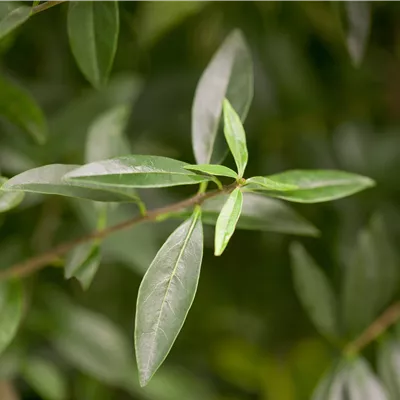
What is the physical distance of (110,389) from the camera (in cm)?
91

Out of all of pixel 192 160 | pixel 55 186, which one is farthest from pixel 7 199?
pixel 192 160

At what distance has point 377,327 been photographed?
2.38ft

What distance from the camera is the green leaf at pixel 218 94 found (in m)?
0.52

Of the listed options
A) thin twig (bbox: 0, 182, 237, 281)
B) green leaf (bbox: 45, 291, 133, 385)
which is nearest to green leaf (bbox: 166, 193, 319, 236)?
thin twig (bbox: 0, 182, 237, 281)

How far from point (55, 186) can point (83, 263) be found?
0.34 feet

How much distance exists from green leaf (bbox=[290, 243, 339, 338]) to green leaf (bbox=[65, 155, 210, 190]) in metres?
0.25

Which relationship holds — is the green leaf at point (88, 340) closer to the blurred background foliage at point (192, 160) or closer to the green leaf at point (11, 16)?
the blurred background foliage at point (192, 160)

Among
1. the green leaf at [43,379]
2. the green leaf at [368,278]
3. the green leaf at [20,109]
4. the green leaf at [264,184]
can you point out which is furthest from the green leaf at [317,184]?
the green leaf at [43,379]

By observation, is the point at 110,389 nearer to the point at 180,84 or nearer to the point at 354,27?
the point at 180,84

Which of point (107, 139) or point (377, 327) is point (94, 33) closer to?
point (107, 139)

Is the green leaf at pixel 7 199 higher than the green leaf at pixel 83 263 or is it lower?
higher

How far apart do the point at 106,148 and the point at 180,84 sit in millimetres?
331

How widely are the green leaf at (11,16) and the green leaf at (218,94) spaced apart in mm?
154

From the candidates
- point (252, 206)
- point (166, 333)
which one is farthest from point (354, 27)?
point (166, 333)
